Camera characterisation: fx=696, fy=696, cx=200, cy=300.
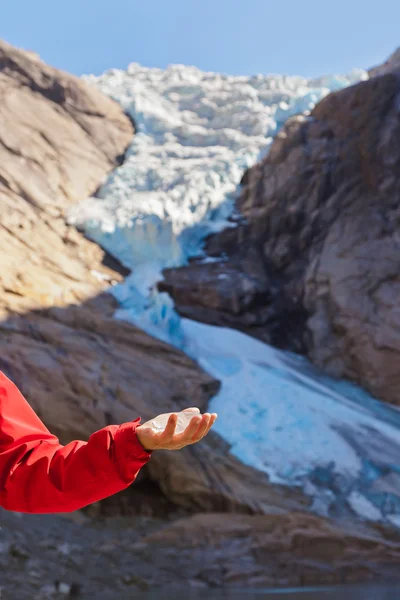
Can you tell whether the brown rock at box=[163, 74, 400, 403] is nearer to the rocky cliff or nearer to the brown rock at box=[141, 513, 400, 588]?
the rocky cliff

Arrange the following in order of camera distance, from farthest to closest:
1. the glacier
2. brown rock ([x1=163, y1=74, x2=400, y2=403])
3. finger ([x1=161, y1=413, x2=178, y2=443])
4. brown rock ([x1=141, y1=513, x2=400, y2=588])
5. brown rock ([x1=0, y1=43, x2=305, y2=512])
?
brown rock ([x1=163, y1=74, x2=400, y2=403]), the glacier, brown rock ([x1=0, y1=43, x2=305, y2=512]), brown rock ([x1=141, y1=513, x2=400, y2=588]), finger ([x1=161, y1=413, x2=178, y2=443])

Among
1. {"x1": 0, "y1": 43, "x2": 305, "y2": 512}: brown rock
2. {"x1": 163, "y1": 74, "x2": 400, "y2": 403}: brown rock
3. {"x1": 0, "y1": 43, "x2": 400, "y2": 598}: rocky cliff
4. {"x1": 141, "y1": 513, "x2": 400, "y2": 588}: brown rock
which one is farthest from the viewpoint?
{"x1": 163, "y1": 74, "x2": 400, "y2": 403}: brown rock

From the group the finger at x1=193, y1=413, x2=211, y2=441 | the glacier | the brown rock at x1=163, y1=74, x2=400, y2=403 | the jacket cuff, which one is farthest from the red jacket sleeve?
the brown rock at x1=163, y1=74, x2=400, y2=403

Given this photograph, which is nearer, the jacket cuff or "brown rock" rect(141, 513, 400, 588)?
the jacket cuff

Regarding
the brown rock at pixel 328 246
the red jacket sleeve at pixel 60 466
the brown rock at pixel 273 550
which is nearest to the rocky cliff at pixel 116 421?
the brown rock at pixel 273 550

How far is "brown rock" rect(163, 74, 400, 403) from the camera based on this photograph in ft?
43.5

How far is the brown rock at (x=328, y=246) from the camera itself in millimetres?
13266

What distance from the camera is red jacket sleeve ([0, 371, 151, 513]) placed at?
1304 millimetres

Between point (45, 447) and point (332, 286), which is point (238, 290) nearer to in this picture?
point (332, 286)

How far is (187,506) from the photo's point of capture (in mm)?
9258

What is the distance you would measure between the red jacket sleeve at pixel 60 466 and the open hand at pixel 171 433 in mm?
23

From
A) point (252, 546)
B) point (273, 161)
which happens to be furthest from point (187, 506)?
point (273, 161)

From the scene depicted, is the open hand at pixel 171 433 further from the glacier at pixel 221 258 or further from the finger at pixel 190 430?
the glacier at pixel 221 258

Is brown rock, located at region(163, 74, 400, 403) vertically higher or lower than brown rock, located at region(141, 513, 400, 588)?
higher
